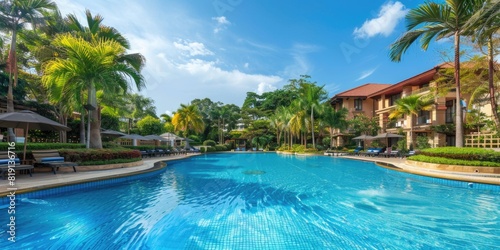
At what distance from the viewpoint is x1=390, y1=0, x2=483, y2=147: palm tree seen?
10578 millimetres

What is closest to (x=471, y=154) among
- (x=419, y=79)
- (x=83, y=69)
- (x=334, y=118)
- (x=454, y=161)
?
(x=454, y=161)

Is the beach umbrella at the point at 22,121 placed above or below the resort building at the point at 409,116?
below

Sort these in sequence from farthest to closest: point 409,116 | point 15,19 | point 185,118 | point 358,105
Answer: point 358,105
point 185,118
point 409,116
point 15,19

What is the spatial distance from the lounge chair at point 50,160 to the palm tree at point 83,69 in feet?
10.4

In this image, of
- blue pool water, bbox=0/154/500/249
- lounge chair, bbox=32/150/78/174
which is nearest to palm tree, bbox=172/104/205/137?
lounge chair, bbox=32/150/78/174

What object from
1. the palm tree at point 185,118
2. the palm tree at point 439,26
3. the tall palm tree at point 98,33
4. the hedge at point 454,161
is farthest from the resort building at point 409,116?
the tall palm tree at point 98,33

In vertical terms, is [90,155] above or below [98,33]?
below

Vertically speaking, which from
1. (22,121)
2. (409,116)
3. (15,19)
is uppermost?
(15,19)

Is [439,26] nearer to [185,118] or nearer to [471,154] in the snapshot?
[471,154]

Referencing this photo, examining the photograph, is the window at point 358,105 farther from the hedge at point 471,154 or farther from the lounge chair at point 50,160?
the lounge chair at point 50,160

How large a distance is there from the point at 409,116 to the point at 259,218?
2492 cm

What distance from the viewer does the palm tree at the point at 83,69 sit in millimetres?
10945

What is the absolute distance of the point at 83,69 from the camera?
1131 cm

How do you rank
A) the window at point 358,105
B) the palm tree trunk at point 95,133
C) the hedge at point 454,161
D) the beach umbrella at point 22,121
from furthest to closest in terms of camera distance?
the window at point 358,105, the palm tree trunk at point 95,133, the hedge at point 454,161, the beach umbrella at point 22,121
